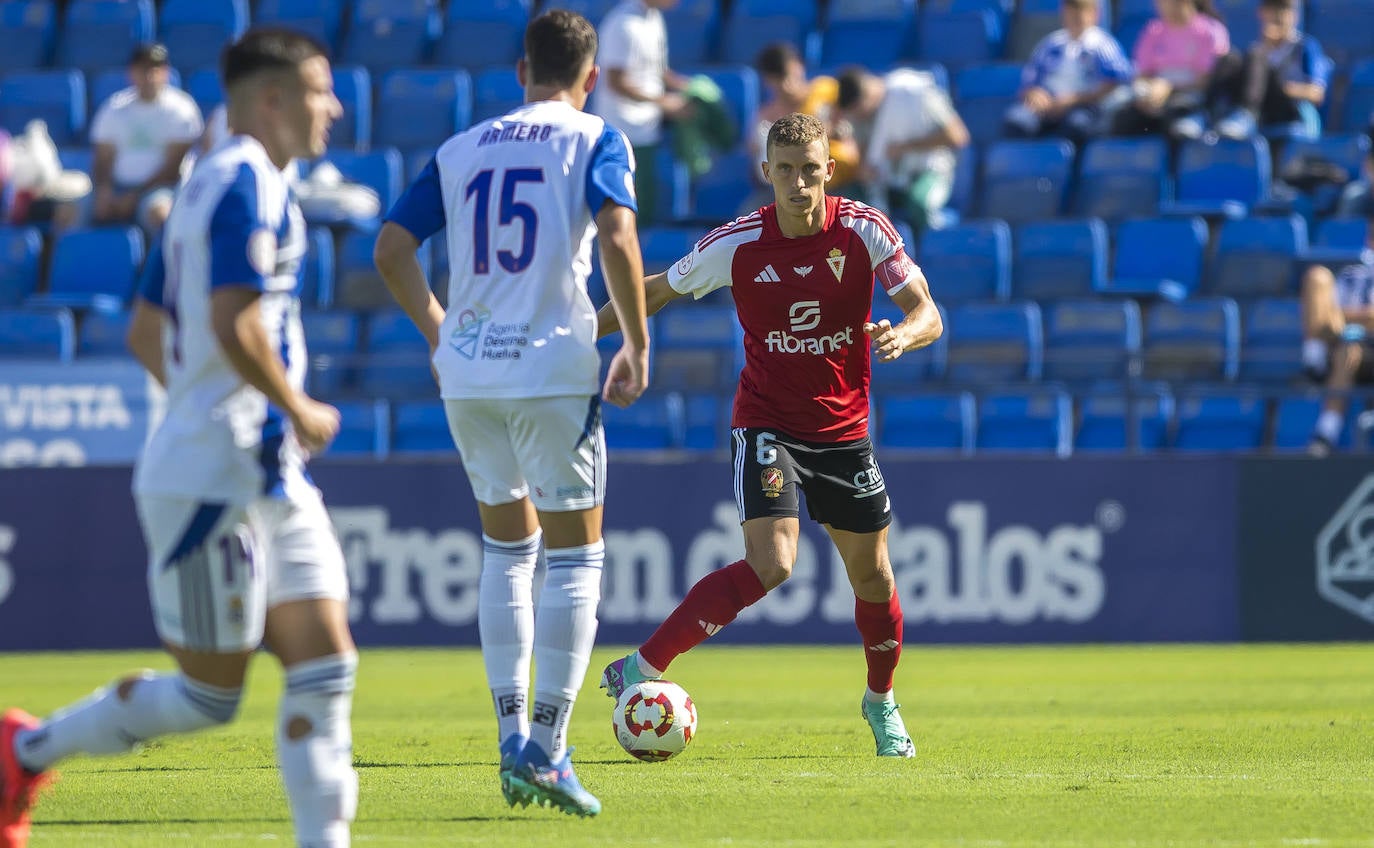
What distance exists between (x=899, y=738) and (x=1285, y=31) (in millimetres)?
9972

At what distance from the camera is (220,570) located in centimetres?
440

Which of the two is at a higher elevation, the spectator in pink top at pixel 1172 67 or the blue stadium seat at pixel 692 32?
the blue stadium seat at pixel 692 32

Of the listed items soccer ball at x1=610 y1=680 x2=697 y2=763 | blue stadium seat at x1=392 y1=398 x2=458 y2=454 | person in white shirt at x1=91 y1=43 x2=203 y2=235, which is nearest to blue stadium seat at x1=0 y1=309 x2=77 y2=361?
person in white shirt at x1=91 y1=43 x2=203 y2=235

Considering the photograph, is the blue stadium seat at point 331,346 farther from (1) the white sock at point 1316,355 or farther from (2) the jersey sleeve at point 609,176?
(2) the jersey sleeve at point 609,176

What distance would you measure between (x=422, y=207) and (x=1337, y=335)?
8954mm

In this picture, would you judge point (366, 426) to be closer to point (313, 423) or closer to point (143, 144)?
point (143, 144)

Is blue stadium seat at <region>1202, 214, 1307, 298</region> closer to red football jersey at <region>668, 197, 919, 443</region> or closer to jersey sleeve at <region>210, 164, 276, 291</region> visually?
red football jersey at <region>668, 197, 919, 443</region>

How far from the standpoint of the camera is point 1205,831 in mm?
5371

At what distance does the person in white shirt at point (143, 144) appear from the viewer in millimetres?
15922

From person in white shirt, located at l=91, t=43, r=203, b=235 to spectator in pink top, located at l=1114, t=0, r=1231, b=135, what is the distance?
7962 mm

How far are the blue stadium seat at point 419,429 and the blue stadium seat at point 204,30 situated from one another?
Result: 599 cm

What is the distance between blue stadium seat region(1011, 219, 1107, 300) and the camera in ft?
48.4

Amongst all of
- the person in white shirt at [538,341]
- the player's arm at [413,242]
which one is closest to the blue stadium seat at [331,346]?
the player's arm at [413,242]

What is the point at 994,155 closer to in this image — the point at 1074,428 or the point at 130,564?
the point at 1074,428
